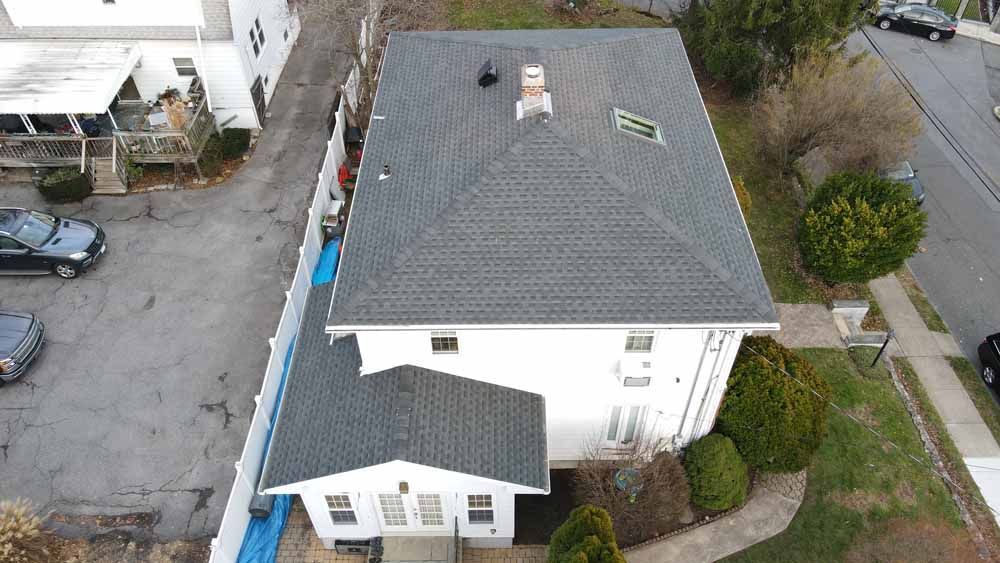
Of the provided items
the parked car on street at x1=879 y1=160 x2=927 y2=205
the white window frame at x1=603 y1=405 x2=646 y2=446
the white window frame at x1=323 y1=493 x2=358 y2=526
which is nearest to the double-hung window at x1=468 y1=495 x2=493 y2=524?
the white window frame at x1=323 y1=493 x2=358 y2=526

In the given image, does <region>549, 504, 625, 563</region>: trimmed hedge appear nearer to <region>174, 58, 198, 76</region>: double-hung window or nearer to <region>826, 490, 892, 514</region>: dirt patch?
<region>826, 490, 892, 514</region>: dirt patch

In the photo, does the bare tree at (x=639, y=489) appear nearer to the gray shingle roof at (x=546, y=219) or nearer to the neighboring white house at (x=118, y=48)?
the gray shingle roof at (x=546, y=219)

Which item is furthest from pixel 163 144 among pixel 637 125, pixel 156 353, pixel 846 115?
pixel 846 115

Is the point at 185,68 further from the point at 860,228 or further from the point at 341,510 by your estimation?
the point at 860,228

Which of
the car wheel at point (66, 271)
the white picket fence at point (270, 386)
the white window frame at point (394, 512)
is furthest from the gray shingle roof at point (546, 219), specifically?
the car wheel at point (66, 271)

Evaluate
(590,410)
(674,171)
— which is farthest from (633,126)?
(590,410)

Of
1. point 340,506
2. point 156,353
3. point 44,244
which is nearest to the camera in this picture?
point 340,506
